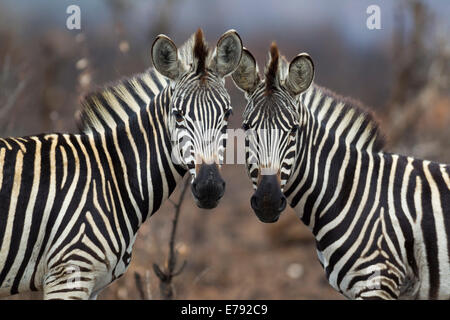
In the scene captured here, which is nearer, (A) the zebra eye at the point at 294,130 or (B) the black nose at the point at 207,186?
(B) the black nose at the point at 207,186

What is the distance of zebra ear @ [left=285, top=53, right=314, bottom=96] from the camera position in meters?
5.96

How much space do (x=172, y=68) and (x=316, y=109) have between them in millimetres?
1560

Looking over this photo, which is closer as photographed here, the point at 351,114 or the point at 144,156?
the point at 144,156

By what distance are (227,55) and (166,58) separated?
23.1 inches

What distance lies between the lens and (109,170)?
234 inches

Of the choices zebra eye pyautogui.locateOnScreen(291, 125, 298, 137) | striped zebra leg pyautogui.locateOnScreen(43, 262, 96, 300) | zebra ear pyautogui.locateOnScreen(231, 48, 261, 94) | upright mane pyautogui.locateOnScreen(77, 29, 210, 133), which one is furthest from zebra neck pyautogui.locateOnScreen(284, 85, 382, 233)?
striped zebra leg pyautogui.locateOnScreen(43, 262, 96, 300)

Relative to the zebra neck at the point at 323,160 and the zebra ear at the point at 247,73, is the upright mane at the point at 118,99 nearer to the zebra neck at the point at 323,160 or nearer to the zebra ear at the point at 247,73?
the zebra ear at the point at 247,73

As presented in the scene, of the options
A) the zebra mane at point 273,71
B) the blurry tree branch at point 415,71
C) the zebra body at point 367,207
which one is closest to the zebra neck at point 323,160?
the zebra body at point 367,207

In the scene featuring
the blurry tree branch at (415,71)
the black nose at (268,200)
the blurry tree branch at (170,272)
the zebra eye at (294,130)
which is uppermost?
the blurry tree branch at (415,71)

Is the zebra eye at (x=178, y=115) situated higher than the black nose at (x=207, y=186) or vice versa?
the zebra eye at (x=178, y=115)

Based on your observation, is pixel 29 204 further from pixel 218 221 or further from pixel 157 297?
pixel 218 221

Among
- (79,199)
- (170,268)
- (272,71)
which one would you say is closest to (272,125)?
(272,71)

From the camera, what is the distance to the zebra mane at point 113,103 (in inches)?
245

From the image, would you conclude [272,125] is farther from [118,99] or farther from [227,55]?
[118,99]
